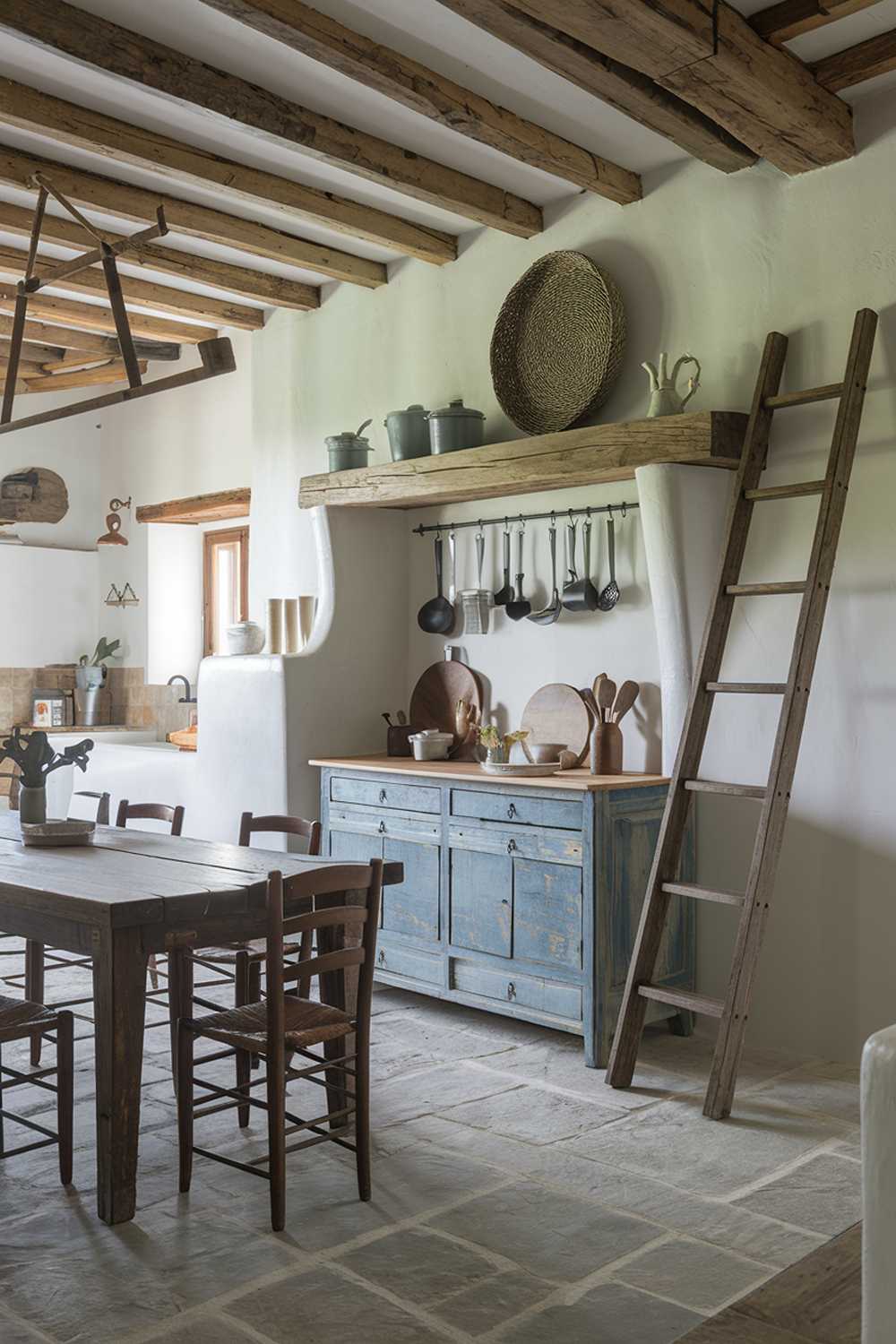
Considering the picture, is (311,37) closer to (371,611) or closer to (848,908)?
(371,611)

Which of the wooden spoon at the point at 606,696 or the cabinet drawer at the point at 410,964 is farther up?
the wooden spoon at the point at 606,696

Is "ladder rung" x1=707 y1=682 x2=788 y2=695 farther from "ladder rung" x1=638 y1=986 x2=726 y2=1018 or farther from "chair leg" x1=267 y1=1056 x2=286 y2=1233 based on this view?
"chair leg" x1=267 y1=1056 x2=286 y2=1233

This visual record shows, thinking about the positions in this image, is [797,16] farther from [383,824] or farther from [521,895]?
[383,824]

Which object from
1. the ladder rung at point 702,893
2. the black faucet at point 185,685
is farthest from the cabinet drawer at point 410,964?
the black faucet at point 185,685

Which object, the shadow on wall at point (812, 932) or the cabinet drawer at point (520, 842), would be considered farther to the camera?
the cabinet drawer at point (520, 842)

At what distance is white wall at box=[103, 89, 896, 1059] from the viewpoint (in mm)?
4254

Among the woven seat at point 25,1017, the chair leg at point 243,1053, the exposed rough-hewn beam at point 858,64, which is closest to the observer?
the woven seat at point 25,1017

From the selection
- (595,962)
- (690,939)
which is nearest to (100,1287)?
(595,962)

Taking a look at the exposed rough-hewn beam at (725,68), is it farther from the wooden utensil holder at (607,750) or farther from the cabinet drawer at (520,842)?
the cabinet drawer at (520,842)

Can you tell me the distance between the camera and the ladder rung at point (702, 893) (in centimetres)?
388

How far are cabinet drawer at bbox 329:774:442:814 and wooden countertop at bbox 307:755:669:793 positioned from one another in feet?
0.21

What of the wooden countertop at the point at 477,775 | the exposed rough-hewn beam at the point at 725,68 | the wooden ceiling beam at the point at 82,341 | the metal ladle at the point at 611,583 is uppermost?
the wooden ceiling beam at the point at 82,341

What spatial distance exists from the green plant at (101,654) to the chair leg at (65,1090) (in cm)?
597

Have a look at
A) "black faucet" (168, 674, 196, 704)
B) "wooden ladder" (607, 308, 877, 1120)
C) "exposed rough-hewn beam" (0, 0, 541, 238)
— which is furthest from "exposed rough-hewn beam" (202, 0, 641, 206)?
"black faucet" (168, 674, 196, 704)
